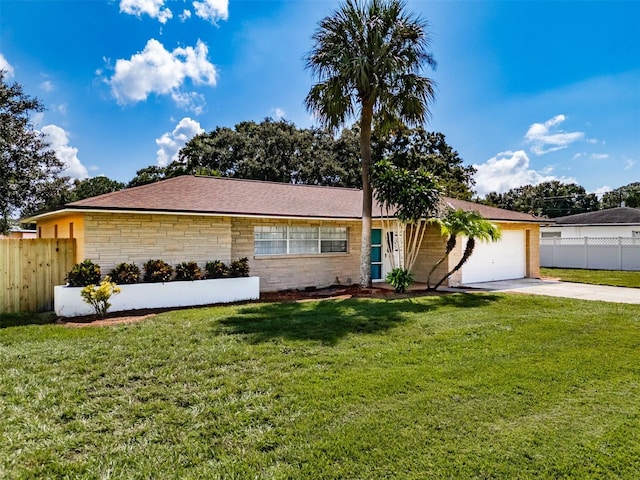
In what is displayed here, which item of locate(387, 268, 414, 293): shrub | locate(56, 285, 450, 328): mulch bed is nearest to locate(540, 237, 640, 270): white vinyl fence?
locate(56, 285, 450, 328): mulch bed

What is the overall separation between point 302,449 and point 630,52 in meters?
18.0

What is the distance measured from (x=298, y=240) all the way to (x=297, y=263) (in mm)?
834

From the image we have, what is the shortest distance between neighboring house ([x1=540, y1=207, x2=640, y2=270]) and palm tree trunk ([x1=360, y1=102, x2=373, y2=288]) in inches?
475

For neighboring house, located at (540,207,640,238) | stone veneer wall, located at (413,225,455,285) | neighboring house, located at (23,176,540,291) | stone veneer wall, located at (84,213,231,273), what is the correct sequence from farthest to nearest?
neighboring house, located at (540,207,640,238)
stone veneer wall, located at (413,225,455,285)
neighboring house, located at (23,176,540,291)
stone veneer wall, located at (84,213,231,273)

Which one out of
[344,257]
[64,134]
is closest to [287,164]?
[64,134]

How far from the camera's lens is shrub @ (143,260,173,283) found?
10492 millimetres

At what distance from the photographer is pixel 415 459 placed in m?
3.30

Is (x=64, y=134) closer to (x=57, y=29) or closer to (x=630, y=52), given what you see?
(x=57, y=29)

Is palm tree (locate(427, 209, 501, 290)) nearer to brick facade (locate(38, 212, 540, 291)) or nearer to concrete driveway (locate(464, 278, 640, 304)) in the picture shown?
brick facade (locate(38, 212, 540, 291))

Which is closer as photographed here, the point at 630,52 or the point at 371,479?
the point at 371,479

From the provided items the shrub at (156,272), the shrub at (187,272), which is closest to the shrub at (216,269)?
the shrub at (187,272)

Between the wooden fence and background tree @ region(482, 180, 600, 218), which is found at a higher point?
background tree @ region(482, 180, 600, 218)

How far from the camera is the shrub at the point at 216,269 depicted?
1146 cm

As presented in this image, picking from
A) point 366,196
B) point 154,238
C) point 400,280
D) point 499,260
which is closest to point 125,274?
point 154,238
